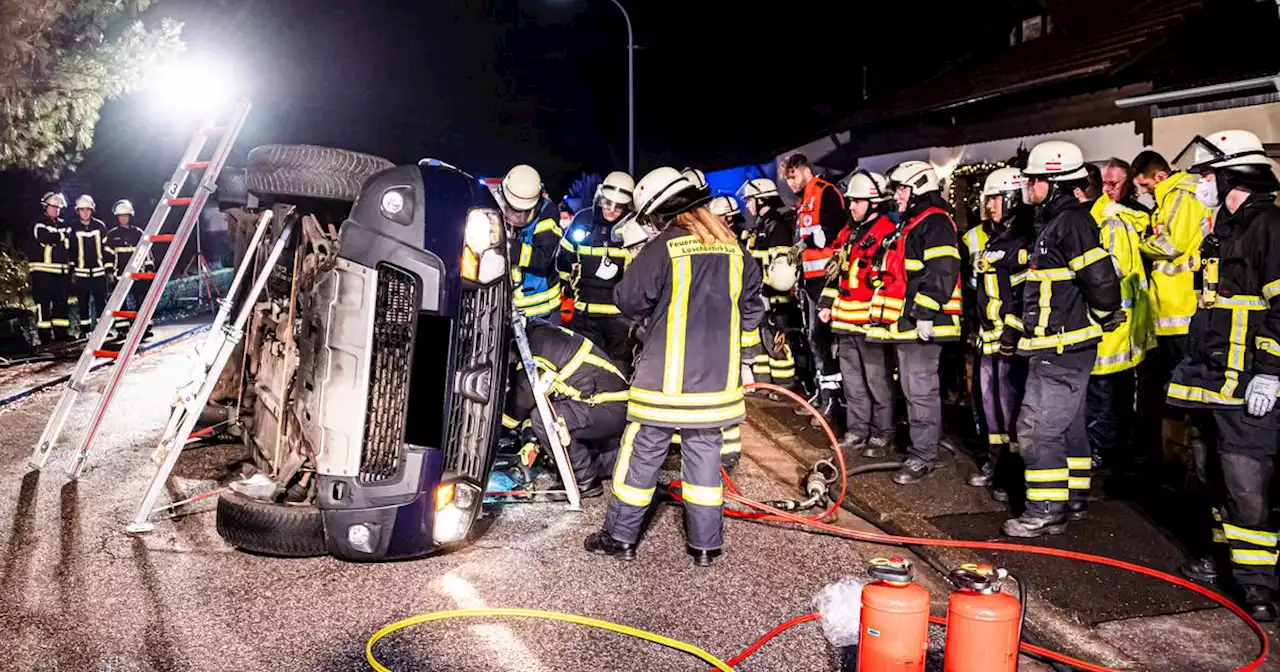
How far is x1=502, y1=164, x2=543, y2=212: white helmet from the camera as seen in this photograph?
584cm

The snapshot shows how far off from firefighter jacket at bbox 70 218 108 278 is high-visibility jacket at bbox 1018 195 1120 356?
12.5 meters

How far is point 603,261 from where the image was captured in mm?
8133

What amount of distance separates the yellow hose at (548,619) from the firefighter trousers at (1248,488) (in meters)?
2.57

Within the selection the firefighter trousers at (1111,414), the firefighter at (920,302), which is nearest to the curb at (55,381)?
the firefighter at (920,302)

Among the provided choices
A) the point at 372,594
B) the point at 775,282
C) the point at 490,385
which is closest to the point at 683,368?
the point at 490,385

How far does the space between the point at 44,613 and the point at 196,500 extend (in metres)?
1.59

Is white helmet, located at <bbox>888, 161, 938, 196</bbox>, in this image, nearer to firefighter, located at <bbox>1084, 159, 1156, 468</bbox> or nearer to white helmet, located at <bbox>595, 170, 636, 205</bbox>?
firefighter, located at <bbox>1084, 159, 1156, 468</bbox>

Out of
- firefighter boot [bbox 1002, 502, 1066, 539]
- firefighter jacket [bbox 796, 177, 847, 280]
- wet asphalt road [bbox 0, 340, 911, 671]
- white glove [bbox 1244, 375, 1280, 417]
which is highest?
firefighter jacket [bbox 796, 177, 847, 280]

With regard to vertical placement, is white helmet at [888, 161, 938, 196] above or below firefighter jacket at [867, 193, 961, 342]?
above

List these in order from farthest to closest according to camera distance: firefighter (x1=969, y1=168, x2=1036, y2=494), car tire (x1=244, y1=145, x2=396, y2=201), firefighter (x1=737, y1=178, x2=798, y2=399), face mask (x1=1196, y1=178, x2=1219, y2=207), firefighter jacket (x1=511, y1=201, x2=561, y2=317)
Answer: firefighter (x1=737, y1=178, x2=798, y2=399) → firefighter jacket (x1=511, y1=201, x2=561, y2=317) → firefighter (x1=969, y1=168, x2=1036, y2=494) → face mask (x1=1196, y1=178, x2=1219, y2=207) → car tire (x1=244, y1=145, x2=396, y2=201)

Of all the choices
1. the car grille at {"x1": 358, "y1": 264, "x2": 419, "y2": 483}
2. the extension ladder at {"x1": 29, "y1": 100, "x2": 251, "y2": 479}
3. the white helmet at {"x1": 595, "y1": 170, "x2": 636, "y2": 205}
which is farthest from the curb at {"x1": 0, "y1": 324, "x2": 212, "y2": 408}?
the car grille at {"x1": 358, "y1": 264, "x2": 419, "y2": 483}

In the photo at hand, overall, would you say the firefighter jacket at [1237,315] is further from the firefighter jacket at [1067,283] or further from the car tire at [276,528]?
the car tire at [276,528]

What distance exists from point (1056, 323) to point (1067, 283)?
24cm

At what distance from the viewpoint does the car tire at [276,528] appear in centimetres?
442
